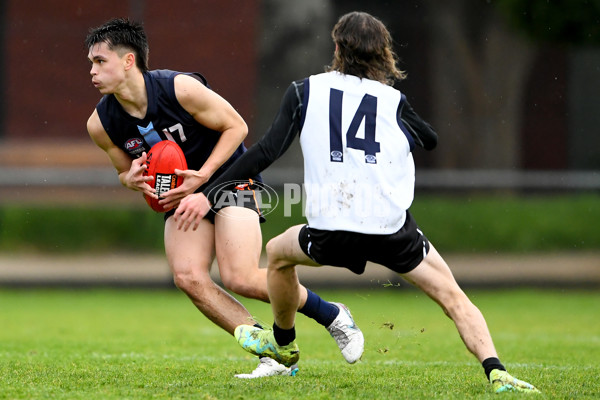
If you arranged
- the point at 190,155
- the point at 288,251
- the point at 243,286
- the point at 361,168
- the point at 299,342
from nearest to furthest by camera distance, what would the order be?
the point at 361,168 < the point at 288,251 < the point at 243,286 < the point at 190,155 < the point at 299,342

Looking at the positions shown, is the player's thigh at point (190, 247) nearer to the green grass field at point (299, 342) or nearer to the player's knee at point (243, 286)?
the player's knee at point (243, 286)

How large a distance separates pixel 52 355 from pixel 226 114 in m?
2.32

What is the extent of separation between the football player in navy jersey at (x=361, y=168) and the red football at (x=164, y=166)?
0.62 m

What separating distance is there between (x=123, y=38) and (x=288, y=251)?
1.67 metres

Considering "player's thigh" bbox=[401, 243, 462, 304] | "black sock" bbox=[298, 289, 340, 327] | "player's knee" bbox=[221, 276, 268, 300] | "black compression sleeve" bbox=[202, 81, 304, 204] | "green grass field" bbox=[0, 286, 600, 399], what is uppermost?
"black compression sleeve" bbox=[202, 81, 304, 204]

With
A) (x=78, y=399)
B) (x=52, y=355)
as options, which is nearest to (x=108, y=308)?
(x=52, y=355)

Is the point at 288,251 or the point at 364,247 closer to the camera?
the point at 364,247

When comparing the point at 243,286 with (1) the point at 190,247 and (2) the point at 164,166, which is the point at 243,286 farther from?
(2) the point at 164,166

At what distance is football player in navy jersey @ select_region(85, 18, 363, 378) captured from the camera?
5.59 meters

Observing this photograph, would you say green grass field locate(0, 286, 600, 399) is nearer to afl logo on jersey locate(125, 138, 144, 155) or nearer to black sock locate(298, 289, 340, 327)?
black sock locate(298, 289, 340, 327)

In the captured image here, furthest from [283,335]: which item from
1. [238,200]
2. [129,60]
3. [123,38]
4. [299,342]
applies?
[299,342]

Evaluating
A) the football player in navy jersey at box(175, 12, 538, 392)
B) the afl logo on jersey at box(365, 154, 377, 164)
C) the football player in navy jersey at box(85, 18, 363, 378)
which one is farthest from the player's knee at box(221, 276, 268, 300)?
the afl logo on jersey at box(365, 154, 377, 164)

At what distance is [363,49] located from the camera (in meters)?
4.86

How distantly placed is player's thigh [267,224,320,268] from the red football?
0.81 meters
